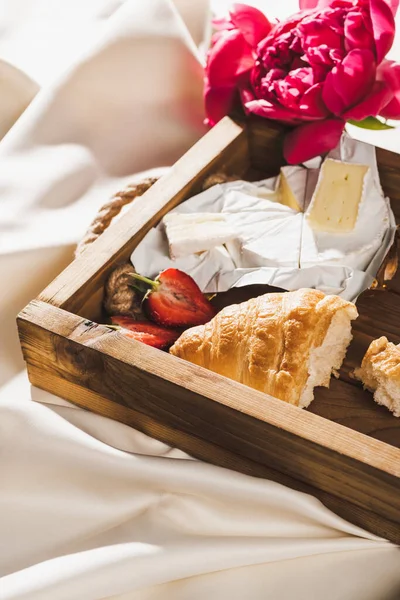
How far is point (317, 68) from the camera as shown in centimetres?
134

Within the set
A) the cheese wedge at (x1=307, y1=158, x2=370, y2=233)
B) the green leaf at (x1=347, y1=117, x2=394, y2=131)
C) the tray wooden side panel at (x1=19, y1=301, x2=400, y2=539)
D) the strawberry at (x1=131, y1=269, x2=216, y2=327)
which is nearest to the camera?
the tray wooden side panel at (x1=19, y1=301, x2=400, y2=539)

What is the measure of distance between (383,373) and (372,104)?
524 millimetres

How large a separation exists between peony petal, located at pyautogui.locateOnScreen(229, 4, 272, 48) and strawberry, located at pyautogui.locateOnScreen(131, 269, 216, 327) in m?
0.54

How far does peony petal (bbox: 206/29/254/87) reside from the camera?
1466 millimetres

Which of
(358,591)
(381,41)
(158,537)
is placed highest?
(381,41)

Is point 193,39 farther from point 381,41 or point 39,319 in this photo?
point 39,319

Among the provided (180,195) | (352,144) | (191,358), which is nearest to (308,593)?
(191,358)

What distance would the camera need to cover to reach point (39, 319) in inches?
42.2

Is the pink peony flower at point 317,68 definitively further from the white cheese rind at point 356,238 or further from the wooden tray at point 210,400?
the wooden tray at point 210,400

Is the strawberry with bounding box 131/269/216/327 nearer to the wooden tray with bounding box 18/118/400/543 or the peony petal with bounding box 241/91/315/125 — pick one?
the wooden tray with bounding box 18/118/400/543

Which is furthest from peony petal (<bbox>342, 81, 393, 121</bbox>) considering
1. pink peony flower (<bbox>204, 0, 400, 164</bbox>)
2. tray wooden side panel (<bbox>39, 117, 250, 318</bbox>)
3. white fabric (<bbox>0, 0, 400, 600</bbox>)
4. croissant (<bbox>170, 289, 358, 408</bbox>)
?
white fabric (<bbox>0, 0, 400, 600</bbox>)

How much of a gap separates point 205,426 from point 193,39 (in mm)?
1124

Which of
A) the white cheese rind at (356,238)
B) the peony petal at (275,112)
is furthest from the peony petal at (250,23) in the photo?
the white cheese rind at (356,238)

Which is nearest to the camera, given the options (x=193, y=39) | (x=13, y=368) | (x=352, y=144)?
(x=13, y=368)
